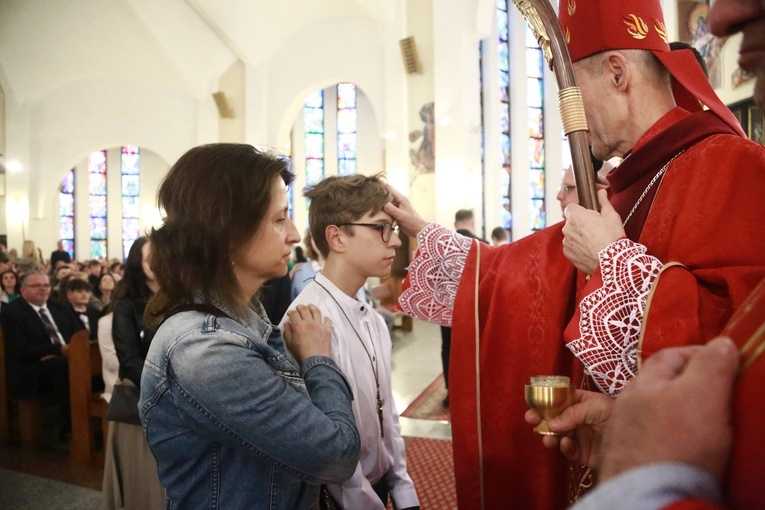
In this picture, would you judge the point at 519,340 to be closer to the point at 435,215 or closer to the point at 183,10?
the point at 435,215

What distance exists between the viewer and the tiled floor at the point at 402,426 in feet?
12.9

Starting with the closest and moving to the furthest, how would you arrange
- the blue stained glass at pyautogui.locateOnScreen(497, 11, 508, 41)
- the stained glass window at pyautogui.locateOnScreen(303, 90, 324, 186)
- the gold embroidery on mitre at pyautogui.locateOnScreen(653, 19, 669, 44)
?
the gold embroidery on mitre at pyautogui.locateOnScreen(653, 19, 669, 44), the blue stained glass at pyautogui.locateOnScreen(497, 11, 508, 41), the stained glass window at pyautogui.locateOnScreen(303, 90, 324, 186)

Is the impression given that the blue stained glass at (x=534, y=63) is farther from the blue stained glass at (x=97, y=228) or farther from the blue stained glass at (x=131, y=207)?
the blue stained glass at (x=97, y=228)

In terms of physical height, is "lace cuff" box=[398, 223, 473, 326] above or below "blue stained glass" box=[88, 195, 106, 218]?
below

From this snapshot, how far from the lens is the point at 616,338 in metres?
1.16

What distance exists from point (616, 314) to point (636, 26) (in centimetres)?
79

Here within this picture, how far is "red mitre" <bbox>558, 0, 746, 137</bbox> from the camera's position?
1396 mm

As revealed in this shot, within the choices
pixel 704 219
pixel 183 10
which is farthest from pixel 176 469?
pixel 183 10

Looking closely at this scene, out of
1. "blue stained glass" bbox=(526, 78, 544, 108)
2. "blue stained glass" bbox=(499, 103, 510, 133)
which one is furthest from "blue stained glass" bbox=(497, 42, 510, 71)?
"blue stained glass" bbox=(499, 103, 510, 133)

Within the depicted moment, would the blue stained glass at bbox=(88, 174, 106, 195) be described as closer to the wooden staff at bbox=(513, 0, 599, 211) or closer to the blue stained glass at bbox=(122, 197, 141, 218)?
the blue stained glass at bbox=(122, 197, 141, 218)

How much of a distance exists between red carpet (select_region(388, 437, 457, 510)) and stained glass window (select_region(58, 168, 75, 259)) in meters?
18.7

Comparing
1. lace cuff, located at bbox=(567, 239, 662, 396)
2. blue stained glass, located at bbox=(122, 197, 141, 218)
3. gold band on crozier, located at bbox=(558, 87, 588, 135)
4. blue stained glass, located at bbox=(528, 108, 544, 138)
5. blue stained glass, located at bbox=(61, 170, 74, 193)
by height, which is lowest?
lace cuff, located at bbox=(567, 239, 662, 396)

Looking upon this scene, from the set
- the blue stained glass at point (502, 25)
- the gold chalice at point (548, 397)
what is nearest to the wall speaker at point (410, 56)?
the blue stained glass at point (502, 25)

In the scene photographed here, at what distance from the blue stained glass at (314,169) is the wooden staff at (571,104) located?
17.7 m
